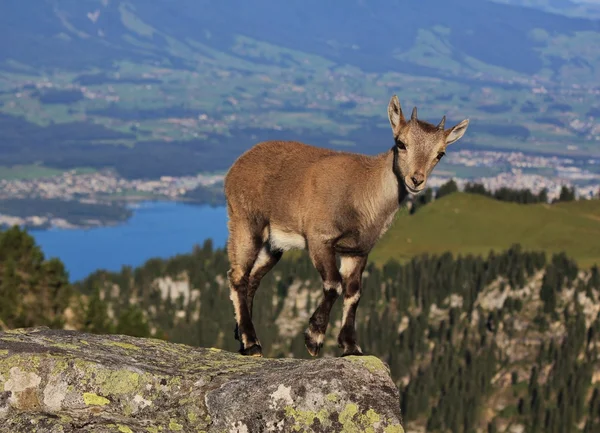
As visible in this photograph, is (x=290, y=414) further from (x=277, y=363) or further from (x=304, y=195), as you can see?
(x=304, y=195)

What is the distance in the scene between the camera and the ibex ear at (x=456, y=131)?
19453 millimetres

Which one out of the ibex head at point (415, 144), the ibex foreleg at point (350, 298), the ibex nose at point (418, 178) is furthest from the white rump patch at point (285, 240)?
the ibex nose at point (418, 178)

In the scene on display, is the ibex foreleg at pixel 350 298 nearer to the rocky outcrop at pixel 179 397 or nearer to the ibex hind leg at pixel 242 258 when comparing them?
the ibex hind leg at pixel 242 258

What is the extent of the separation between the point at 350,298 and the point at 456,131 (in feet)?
12.2

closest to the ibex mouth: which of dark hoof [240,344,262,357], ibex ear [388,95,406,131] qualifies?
ibex ear [388,95,406,131]

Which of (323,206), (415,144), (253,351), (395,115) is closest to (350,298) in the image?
(323,206)

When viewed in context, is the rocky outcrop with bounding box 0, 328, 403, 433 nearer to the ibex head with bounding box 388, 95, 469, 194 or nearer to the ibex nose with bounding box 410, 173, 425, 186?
the ibex nose with bounding box 410, 173, 425, 186

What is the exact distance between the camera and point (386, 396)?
45.3 feet

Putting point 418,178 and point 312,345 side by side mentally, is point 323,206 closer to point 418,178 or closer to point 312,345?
point 418,178

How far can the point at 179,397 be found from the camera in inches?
534

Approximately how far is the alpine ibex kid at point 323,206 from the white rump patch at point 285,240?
0.8 inches

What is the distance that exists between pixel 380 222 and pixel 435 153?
1.71m

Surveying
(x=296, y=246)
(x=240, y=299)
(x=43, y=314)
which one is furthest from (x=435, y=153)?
(x=43, y=314)

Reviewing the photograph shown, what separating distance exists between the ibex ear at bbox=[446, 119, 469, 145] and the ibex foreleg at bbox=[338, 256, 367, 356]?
106 inches
